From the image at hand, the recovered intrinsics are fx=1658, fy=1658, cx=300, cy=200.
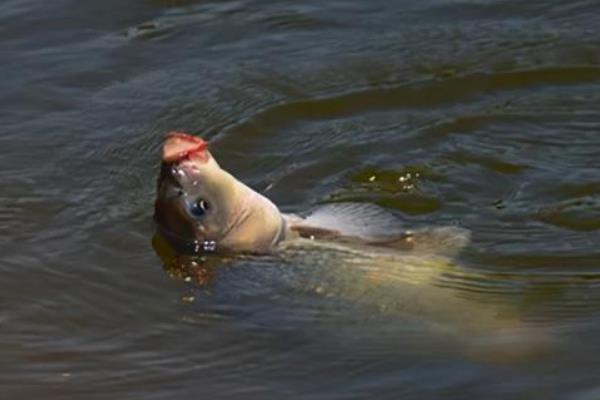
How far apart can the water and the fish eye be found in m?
0.22

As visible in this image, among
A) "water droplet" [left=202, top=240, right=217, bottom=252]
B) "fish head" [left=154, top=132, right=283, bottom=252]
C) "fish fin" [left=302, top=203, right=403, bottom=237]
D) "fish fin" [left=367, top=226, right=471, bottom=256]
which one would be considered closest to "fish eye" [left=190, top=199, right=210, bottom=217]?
"fish head" [left=154, top=132, right=283, bottom=252]

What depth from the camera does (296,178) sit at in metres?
7.18

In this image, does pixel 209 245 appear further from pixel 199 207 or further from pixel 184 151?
pixel 184 151

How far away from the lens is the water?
554 cm

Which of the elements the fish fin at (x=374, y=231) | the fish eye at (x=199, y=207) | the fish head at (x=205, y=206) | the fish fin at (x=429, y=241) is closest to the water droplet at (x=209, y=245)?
the fish head at (x=205, y=206)

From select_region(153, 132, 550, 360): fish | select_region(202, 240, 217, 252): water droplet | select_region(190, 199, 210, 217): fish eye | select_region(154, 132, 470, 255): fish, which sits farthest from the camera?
select_region(202, 240, 217, 252): water droplet

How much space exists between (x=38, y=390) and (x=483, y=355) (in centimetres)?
147

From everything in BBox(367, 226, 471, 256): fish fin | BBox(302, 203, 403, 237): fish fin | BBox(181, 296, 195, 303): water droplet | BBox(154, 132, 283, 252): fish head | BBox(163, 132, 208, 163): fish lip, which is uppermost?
BBox(163, 132, 208, 163): fish lip

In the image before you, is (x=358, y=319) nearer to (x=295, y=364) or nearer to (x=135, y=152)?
(x=295, y=364)

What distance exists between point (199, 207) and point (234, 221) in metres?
0.14

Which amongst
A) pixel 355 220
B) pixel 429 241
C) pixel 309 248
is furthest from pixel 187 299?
pixel 429 241

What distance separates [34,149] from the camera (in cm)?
753

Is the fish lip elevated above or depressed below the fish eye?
above

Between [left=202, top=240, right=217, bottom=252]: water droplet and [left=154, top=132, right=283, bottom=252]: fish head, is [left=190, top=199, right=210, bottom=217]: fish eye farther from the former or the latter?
[left=202, top=240, right=217, bottom=252]: water droplet
